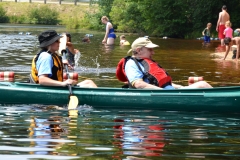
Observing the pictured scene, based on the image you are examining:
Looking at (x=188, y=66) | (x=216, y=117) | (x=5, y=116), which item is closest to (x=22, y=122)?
(x=5, y=116)

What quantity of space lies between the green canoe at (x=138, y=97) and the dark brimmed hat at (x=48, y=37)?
765mm

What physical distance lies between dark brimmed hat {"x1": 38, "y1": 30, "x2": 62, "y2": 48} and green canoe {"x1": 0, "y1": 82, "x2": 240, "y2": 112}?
2.51ft

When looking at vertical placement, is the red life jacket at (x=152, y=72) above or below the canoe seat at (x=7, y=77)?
above

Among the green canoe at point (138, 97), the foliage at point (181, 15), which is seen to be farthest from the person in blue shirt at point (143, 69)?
the foliage at point (181, 15)

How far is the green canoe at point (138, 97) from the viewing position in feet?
32.9

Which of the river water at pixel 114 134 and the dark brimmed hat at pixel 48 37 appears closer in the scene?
the river water at pixel 114 134

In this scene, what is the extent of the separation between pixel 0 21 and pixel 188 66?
4943 centimetres

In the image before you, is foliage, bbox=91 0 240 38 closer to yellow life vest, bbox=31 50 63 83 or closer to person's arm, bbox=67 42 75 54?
person's arm, bbox=67 42 75 54

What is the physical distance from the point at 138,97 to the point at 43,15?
184 feet

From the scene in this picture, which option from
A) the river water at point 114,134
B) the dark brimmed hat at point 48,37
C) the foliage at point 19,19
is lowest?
the foliage at point 19,19

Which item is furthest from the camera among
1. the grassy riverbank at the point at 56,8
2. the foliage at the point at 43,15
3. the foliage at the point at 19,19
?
the grassy riverbank at the point at 56,8

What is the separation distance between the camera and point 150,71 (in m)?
9.99

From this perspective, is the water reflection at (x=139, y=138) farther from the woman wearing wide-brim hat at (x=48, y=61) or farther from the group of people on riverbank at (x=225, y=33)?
the group of people on riverbank at (x=225, y=33)

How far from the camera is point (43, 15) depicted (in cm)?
6525
